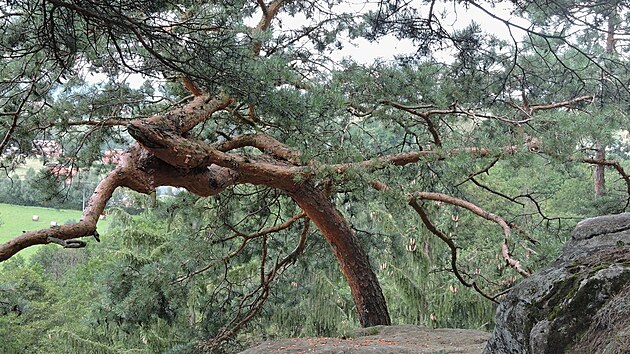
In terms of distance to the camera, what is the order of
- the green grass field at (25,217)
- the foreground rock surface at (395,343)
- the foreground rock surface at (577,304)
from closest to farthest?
1. the foreground rock surface at (577,304)
2. the foreground rock surface at (395,343)
3. the green grass field at (25,217)

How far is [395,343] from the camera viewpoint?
3.91m

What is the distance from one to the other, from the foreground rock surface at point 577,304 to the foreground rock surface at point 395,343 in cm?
125

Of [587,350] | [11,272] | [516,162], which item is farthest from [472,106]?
[11,272]

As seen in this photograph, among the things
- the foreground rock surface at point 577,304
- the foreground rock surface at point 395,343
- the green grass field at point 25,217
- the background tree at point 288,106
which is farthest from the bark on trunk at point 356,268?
the green grass field at point 25,217

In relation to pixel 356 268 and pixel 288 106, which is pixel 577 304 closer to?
pixel 288 106

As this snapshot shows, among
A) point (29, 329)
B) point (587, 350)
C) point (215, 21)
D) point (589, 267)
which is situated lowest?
point (587, 350)

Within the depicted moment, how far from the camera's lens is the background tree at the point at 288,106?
3.16 meters

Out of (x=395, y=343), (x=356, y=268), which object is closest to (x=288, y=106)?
(x=395, y=343)

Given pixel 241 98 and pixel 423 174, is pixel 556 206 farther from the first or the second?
pixel 241 98

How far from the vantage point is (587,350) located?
5.68ft

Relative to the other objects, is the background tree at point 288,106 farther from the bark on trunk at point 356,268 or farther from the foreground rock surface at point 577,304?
the foreground rock surface at point 577,304

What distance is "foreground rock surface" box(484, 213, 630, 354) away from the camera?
172 cm

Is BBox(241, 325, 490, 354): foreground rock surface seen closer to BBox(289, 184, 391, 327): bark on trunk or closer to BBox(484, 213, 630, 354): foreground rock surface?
BBox(289, 184, 391, 327): bark on trunk

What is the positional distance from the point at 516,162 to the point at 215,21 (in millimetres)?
2751
